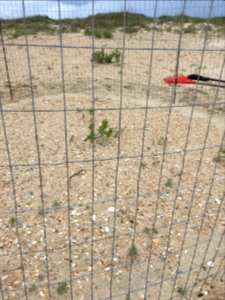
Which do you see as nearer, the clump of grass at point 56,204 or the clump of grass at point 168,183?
the clump of grass at point 56,204

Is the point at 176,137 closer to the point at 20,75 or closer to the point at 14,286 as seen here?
the point at 14,286

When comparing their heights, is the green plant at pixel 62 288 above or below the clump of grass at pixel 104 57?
below

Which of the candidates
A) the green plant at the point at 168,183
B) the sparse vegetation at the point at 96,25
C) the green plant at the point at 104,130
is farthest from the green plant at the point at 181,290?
the sparse vegetation at the point at 96,25

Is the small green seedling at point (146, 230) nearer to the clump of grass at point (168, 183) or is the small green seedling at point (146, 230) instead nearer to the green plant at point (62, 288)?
the clump of grass at point (168, 183)

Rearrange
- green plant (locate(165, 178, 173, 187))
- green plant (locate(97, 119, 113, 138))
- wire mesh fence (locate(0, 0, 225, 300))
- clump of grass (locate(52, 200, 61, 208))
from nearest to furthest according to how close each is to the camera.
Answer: wire mesh fence (locate(0, 0, 225, 300)), clump of grass (locate(52, 200, 61, 208)), green plant (locate(165, 178, 173, 187)), green plant (locate(97, 119, 113, 138))

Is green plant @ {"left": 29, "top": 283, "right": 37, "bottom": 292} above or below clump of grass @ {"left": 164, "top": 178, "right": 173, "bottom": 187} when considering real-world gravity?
below

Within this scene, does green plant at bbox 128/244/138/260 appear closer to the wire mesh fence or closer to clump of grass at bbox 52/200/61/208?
the wire mesh fence

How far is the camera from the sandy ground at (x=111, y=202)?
2.70 metres

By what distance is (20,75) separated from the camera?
8.26 metres

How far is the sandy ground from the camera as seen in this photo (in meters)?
2.70

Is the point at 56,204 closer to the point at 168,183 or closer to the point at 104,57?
the point at 168,183

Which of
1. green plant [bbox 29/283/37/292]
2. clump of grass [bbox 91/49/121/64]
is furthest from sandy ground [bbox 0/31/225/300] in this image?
clump of grass [bbox 91/49/121/64]

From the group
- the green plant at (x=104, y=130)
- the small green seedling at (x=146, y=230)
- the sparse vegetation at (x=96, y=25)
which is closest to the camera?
the small green seedling at (x=146, y=230)

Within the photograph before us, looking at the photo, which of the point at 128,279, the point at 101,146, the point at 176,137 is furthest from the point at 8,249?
the point at 176,137
